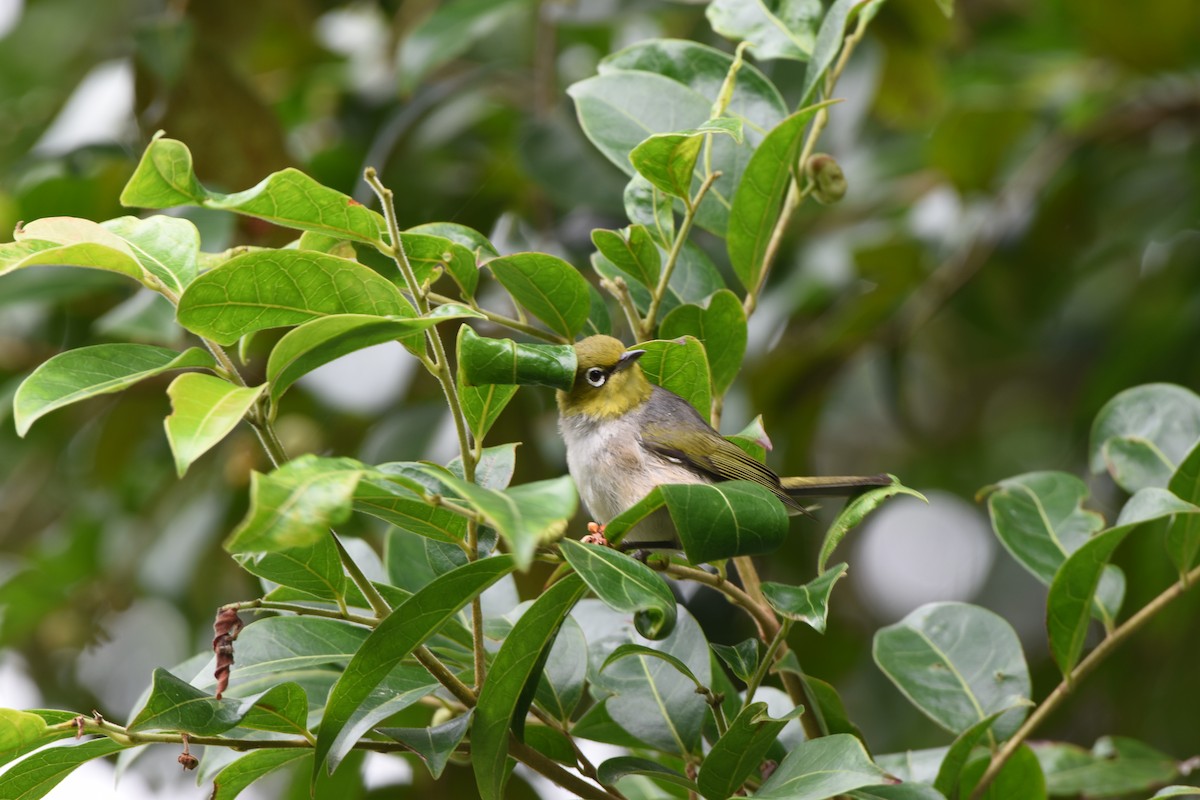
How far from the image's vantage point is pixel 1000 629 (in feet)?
6.54

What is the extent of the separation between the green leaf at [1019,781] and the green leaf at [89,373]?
1.25 meters

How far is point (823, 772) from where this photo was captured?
1428 millimetres

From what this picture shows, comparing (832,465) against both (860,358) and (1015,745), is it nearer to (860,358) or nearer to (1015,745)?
(860,358)

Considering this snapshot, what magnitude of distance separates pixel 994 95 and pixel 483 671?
3504mm

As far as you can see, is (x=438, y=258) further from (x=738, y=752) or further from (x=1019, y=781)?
(x=1019, y=781)

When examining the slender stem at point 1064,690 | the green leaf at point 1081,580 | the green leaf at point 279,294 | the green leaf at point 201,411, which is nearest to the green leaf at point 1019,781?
the slender stem at point 1064,690

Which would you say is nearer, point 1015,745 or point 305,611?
point 305,611

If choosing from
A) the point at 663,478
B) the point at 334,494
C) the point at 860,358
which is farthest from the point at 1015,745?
the point at 860,358

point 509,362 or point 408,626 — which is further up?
point 509,362

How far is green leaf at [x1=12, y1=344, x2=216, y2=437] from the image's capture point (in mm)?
1243

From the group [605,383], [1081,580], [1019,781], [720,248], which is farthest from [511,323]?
[720,248]

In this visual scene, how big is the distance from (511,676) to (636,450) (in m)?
1.10

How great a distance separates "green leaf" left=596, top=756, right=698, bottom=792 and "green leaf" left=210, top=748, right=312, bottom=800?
0.38 meters

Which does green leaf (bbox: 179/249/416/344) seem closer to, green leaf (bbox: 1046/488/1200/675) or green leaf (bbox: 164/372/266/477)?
green leaf (bbox: 164/372/266/477)
